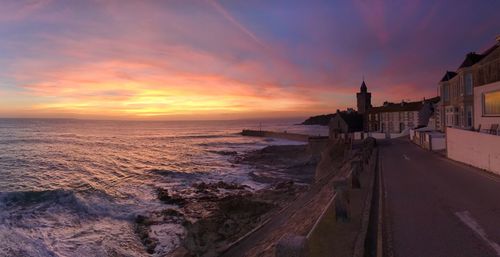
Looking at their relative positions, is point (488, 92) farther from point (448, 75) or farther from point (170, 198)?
point (170, 198)

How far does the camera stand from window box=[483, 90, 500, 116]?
2533cm

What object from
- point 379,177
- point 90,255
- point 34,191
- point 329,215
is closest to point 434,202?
point 329,215

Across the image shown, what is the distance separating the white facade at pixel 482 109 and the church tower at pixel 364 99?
193 feet

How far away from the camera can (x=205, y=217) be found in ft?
61.4

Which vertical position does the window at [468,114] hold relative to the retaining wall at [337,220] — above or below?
above

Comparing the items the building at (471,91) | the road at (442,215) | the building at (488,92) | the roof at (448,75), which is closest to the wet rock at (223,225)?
the road at (442,215)

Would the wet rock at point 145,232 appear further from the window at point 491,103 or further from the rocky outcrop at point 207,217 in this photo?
the window at point 491,103

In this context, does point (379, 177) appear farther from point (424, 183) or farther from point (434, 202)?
point (434, 202)

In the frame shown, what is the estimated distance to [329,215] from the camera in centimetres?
902

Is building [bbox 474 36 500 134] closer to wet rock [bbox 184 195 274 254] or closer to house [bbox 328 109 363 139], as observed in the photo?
wet rock [bbox 184 195 274 254]

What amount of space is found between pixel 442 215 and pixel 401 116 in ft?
237

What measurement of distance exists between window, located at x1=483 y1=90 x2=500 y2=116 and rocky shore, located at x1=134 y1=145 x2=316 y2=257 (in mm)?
14320

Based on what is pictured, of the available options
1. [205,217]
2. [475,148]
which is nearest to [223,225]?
[205,217]

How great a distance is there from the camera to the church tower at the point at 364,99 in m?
87.8
